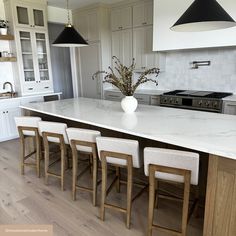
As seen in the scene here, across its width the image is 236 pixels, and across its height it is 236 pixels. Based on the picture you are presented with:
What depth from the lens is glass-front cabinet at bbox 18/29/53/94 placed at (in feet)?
14.8

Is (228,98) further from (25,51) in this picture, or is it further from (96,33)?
(25,51)

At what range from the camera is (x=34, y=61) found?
4688mm

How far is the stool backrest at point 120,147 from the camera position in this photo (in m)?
1.85

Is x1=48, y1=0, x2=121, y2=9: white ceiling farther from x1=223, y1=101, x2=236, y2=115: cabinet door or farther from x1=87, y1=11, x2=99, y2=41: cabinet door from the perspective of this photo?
x1=223, y1=101, x2=236, y2=115: cabinet door

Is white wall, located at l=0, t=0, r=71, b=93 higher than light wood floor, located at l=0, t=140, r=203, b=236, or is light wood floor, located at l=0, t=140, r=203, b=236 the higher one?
white wall, located at l=0, t=0, r=71, b=93

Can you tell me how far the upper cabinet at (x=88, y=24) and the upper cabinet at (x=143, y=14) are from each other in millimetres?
927

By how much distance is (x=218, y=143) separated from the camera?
60.8 inches

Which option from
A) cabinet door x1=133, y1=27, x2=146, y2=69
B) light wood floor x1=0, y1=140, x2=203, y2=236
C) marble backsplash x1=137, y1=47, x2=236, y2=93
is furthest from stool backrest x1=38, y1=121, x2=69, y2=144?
marble backsplash x1=137, y1=47, x2=236, y2=93

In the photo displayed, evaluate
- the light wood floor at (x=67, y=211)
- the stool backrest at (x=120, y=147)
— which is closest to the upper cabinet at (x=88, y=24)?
the light wood floor at (x=67, y=211)

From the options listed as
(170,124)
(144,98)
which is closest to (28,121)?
(170,124)

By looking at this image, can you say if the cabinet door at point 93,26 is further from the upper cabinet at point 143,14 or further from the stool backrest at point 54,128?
the stool backrest at point 54,128

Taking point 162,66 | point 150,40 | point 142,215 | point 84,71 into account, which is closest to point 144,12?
point 150,40

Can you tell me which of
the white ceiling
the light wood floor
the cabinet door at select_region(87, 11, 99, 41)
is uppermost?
the white ceiling

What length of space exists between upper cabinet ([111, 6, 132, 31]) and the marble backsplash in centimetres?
Answer: 103
